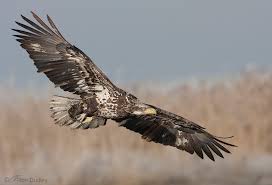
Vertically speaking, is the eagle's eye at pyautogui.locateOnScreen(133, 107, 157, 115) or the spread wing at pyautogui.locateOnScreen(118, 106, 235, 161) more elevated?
the eagle's eye at pyautogui.locateOnScreen(133, 107, 157, 115)

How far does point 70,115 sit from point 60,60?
623mm

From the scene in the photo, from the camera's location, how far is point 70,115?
1354 centimetres

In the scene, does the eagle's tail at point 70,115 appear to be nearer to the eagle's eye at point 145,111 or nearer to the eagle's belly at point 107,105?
the eagle's belly at point 107,105

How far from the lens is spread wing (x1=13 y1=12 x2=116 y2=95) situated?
13406 millimetres

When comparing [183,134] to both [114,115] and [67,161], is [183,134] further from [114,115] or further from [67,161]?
[67,161]

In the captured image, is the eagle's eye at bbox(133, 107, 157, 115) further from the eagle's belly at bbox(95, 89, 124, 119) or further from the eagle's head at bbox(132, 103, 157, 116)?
the eagle's belly at bbox(95, 89, 124, 119)

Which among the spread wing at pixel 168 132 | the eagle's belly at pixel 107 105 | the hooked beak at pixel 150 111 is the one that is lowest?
the spread wing at pixel 168 132

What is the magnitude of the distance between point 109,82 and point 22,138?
275 centimetres

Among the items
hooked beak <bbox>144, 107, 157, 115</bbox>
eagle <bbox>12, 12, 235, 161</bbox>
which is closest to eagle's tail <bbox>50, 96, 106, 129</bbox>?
eagle <bbox>12, 12, 235, 161</bbox>

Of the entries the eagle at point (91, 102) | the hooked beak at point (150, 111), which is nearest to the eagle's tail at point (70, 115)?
the eagle at point (91, 102)

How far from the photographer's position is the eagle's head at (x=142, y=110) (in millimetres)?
13203

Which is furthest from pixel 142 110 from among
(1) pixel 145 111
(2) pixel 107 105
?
(2) pixel 107 105

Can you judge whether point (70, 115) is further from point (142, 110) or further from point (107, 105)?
point (142, 110)

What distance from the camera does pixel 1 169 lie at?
15.5 meters
